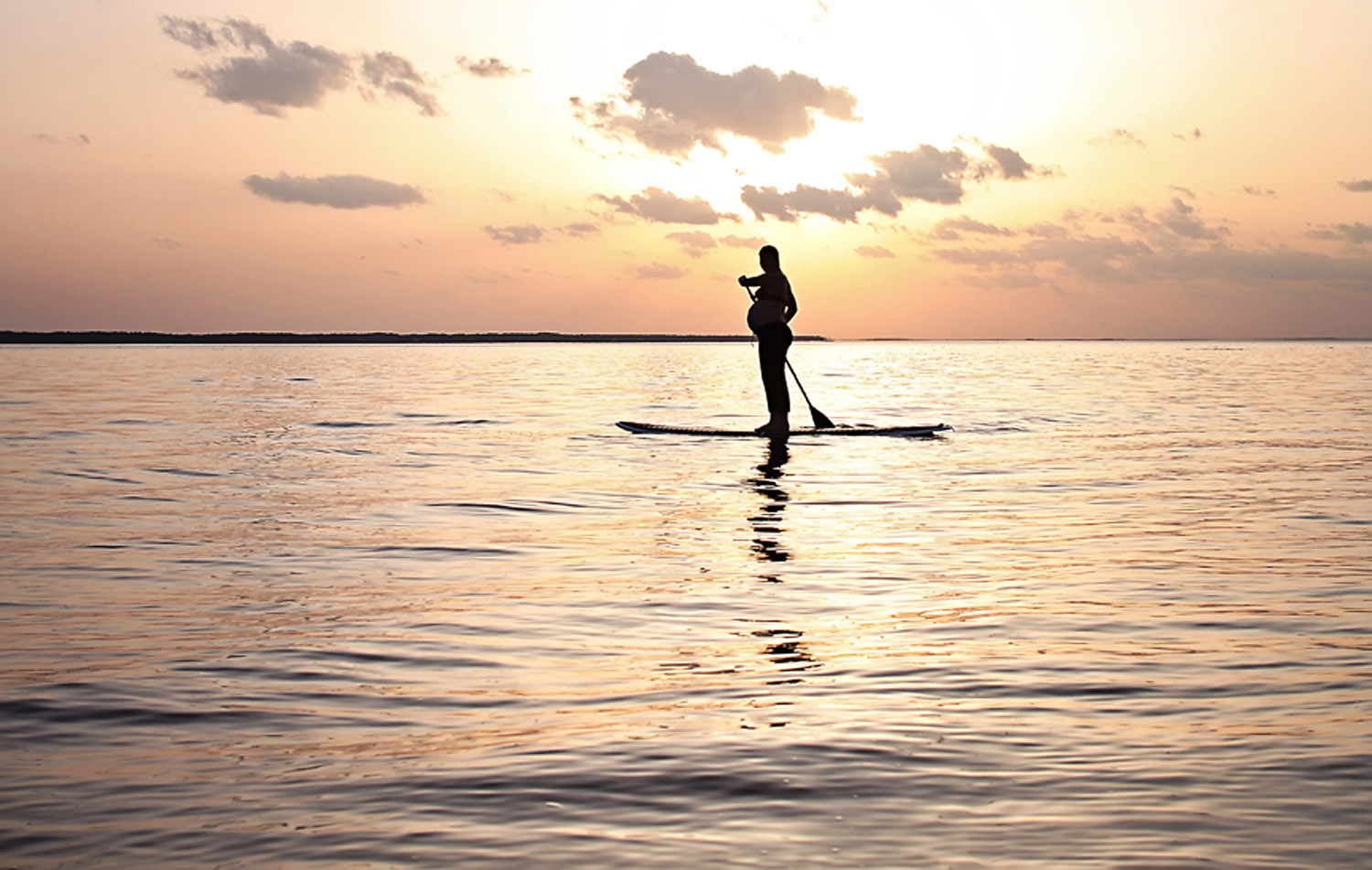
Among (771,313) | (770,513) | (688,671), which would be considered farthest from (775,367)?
(688,671)

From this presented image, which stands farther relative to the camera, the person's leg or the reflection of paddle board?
the reflection of paddle board

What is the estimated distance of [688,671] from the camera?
653 centimetres

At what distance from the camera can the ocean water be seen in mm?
4273

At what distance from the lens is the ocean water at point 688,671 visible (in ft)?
14.0

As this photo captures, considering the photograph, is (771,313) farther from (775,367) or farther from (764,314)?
(775,367)

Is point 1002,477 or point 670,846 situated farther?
point 1002,477

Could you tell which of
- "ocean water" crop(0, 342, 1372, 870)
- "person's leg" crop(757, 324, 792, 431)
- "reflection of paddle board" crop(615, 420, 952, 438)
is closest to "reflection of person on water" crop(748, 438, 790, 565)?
"ocean water" crop(0, 342, 1372, 870)

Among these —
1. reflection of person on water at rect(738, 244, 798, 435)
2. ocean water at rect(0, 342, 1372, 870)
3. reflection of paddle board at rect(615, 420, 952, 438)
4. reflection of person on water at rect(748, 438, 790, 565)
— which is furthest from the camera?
reflection of paddle board at rect(615, 420, 952, 438)

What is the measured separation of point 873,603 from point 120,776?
192 inches

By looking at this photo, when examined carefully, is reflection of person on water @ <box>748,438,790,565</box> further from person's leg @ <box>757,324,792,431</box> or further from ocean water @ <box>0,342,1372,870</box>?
person's leg @ <box>757,324,792,431</box>

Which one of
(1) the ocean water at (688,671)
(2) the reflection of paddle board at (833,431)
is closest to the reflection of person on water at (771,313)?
(2) the reflection of paddle board at (833,431)

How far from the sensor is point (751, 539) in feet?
36.8

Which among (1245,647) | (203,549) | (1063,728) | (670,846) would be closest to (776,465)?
(203,549)

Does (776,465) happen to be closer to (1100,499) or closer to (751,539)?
(1100,499)
